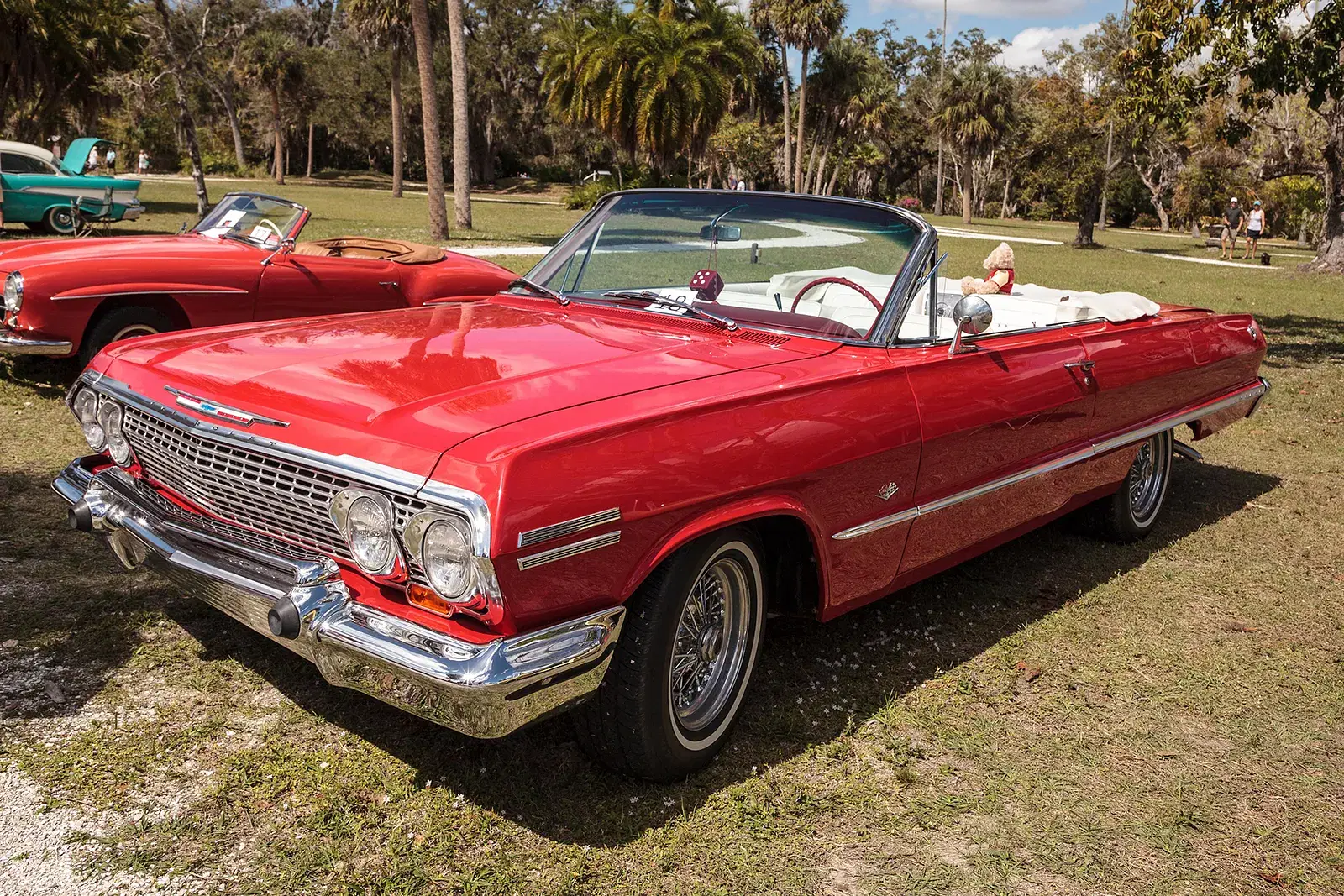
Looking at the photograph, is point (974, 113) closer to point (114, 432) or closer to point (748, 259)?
point (748, 259)

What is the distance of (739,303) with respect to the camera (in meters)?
3.85

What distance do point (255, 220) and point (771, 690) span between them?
18.6ft

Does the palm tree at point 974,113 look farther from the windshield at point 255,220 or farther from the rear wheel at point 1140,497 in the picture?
the rear wheel at point 1140,497

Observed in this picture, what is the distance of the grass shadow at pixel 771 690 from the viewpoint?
2.98 m

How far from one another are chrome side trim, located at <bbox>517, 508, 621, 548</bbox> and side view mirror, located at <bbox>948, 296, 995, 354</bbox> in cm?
161

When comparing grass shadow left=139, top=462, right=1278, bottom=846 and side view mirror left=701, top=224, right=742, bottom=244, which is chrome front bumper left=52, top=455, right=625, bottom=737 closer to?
grass shadow left=139, top=462, right=1278, bottom=846

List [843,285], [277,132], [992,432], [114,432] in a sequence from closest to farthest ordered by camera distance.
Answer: [114,432]
[992,432]
[843,285]
[277,132]

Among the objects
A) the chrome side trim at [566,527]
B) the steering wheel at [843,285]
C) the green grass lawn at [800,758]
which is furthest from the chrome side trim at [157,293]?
the chrome side trim at [566,527]

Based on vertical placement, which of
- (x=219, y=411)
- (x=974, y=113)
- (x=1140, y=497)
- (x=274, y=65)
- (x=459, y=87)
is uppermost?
(x=274, y=65)

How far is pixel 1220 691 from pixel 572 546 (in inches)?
105

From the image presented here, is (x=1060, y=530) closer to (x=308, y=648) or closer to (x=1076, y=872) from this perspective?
(x=1076, y=872)

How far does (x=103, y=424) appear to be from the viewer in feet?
11.3

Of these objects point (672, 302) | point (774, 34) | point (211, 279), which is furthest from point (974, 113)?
point (672, 302)

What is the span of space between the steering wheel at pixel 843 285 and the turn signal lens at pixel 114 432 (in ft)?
7.27
